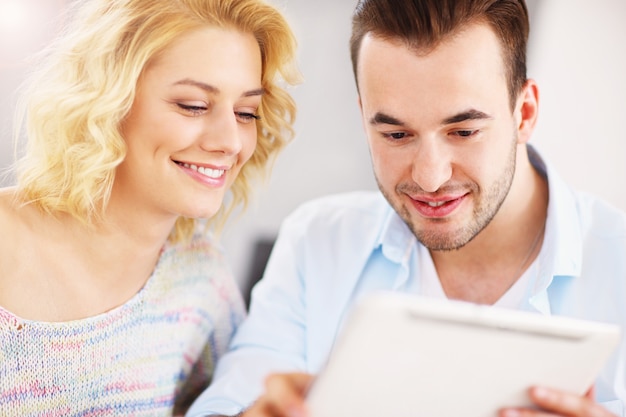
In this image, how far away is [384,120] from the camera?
60.4 inches

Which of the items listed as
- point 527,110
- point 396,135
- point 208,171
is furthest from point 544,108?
point 208,171

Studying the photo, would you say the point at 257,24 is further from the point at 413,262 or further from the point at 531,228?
the point at 531,228

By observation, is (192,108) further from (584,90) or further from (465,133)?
(584,90)

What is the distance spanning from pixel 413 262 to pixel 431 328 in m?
0.84

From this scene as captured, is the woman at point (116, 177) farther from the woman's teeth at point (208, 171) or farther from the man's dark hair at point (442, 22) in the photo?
the man's dark hair at point (442, 22)

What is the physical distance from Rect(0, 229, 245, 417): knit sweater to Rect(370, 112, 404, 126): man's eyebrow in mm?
600

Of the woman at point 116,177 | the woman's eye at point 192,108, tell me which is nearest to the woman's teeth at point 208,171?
the woman at point 116,177

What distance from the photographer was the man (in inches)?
58.7

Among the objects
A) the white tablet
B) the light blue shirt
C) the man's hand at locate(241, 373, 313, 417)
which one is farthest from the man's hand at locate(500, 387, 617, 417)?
the light blue shirt

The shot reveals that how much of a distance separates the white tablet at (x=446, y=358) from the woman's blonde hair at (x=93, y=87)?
72 cm

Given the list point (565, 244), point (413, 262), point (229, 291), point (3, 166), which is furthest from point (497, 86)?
point (3, 166)

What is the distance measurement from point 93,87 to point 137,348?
61cm

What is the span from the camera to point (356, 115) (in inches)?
95.6

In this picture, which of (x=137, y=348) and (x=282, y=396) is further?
(x=137, y=348)
